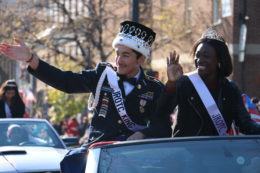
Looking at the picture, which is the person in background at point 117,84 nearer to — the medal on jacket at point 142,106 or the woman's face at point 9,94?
the medal on jacket at point 142,106

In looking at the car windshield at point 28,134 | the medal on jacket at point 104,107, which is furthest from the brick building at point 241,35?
the medal on jacket at point 104,107

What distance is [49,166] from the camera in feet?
29.3

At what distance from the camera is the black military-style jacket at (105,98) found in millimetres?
6055

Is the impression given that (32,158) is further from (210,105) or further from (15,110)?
(210,105)

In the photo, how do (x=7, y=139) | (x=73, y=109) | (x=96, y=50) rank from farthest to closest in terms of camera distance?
1. (x=73, y=109)
2. (x=96, y=50)
3. (x=7, y=139)

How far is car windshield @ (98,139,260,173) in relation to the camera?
470 cm

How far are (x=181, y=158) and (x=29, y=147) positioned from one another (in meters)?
5.56

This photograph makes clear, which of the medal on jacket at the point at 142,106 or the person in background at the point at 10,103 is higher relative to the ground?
the medal on jacket at the point at 142,106

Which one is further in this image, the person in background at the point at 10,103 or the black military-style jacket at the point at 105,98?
the person in background at the point at 10,103

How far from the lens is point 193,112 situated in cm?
586

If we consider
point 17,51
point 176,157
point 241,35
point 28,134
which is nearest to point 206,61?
point 176,157

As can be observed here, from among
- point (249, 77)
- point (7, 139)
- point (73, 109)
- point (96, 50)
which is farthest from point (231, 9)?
point (7, 139)

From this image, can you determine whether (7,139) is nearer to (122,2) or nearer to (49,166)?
(49,166)

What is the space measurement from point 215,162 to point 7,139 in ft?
19.1
